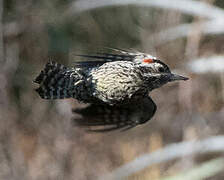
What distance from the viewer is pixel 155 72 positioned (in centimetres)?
417

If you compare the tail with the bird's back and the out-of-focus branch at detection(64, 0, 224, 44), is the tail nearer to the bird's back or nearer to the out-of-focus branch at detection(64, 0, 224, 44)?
the bird's back

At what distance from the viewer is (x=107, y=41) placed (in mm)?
10883

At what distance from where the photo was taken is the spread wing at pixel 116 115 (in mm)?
4707

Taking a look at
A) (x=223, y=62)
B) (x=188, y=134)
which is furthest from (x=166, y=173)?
(x=223, y=62)

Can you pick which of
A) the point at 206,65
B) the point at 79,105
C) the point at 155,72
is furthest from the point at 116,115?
the point at 79,105

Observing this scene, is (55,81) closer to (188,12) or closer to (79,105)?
(188,12)

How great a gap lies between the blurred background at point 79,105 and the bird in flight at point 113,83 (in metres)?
2.78

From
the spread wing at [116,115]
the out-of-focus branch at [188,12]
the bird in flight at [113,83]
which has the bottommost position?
the spread wing at [116,115]

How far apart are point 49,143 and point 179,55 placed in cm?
238

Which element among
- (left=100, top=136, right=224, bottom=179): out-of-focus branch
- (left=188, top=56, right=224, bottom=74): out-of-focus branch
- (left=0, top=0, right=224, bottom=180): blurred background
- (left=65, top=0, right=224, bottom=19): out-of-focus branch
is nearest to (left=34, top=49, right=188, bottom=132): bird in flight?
(left=0, top=0, right=224, bottom=180): blurred background

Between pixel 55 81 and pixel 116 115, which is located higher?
pixel 55 81

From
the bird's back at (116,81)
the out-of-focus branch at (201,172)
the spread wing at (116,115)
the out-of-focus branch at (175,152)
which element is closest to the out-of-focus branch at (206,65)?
the out-of-focus branch at (175,152)

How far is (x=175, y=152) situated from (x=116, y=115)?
3.64m

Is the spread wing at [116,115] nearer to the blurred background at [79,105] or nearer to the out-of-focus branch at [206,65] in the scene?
the blurred background at [79,105]
